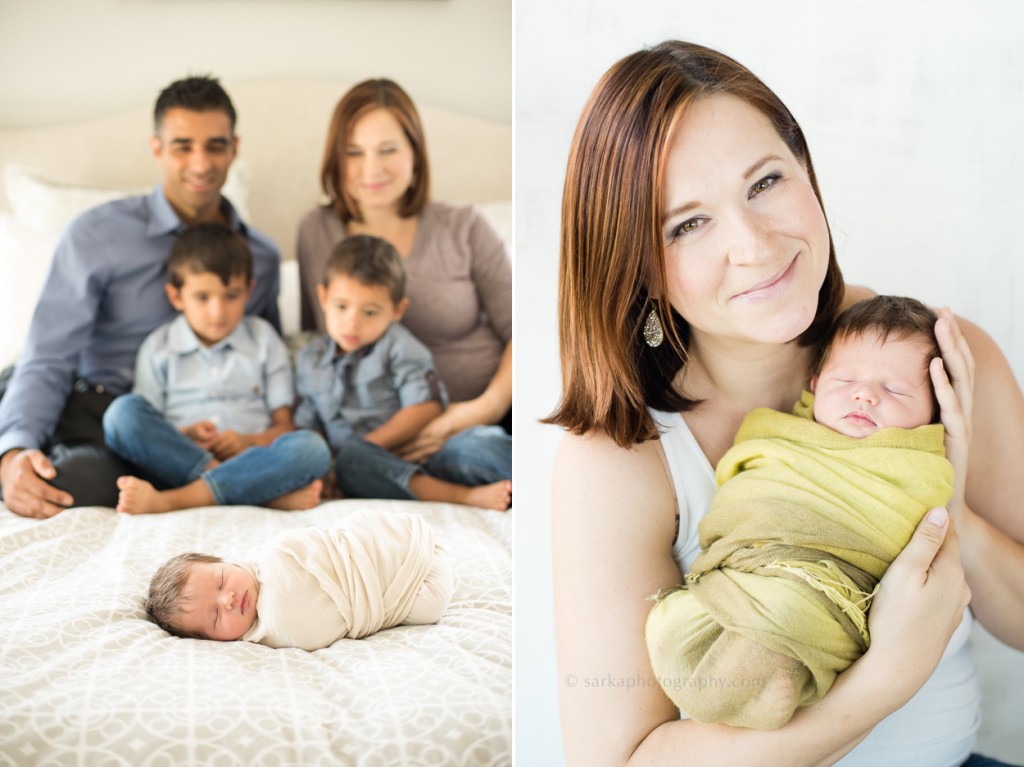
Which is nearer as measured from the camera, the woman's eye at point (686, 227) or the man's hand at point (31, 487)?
the woman's eye at point (686, 227)

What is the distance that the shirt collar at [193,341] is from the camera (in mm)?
2141

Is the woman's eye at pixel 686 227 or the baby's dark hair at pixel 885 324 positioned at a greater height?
the woman's eye at pixel 686 227

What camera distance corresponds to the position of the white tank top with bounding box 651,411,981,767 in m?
1.06

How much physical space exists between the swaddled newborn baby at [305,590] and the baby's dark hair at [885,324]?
68cm

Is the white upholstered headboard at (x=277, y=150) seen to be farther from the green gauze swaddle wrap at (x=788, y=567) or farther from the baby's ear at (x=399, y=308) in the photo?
the green gauze swaddle wrap at (x=788, y=567)

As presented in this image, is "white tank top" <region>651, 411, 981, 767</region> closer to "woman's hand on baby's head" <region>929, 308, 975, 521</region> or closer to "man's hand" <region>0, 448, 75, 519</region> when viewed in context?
"woman's hand on baby's head" <region>929, 308, 975, 521</region>

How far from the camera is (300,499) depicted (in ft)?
6.44

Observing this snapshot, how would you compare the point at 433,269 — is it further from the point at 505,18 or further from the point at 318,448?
the point at 505,18

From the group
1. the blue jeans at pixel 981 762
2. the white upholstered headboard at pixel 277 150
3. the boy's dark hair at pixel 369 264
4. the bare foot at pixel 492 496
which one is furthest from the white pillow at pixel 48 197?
the blue jeans at pixel 981 762

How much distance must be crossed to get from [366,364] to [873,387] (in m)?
1.31

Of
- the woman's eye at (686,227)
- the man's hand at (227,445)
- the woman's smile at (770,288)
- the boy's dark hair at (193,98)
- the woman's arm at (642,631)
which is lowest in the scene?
the man's hand at (227,445)

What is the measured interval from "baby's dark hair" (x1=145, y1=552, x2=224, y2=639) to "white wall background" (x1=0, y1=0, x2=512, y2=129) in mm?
1608

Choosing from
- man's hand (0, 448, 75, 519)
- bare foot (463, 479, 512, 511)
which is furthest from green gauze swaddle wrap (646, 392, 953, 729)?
man's hand (0, 448, 75, 519)

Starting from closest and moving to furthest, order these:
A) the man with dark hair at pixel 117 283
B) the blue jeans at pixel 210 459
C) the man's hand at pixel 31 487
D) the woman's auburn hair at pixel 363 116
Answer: the man's hand at pixel 31 487, the blue jeans at pixel 210 459, the man with dark hair at pixel 117 283, the woman's auburn hair at pixel 363 116
